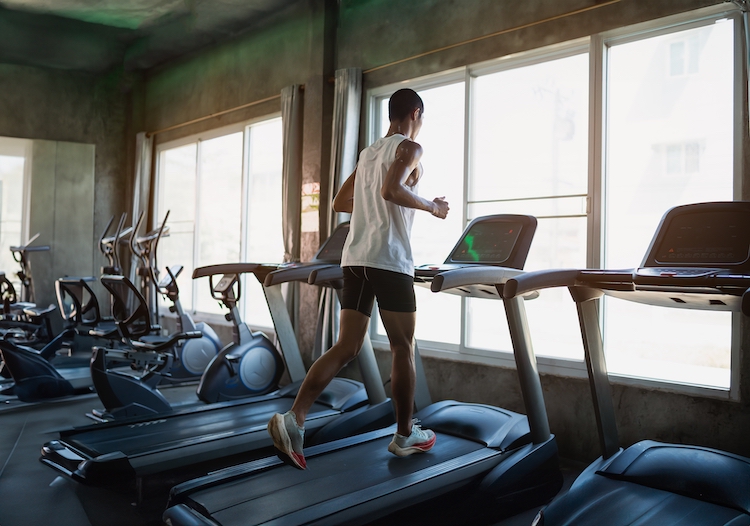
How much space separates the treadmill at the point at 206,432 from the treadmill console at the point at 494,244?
2.61 feet

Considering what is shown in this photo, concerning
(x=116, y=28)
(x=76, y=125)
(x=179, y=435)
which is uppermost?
(x=116, y=28)

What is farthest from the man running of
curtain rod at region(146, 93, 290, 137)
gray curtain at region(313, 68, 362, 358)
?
curtain rod at region(146, 93, 290, 137)

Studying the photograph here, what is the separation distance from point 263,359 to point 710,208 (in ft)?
10.2

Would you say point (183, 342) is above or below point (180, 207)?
below

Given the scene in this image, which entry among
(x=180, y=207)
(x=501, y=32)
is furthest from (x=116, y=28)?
(x=501, y=32)

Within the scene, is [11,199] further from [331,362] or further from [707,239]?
[707,239]

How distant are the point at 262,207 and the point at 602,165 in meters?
3.60

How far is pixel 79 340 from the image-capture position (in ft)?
19.2

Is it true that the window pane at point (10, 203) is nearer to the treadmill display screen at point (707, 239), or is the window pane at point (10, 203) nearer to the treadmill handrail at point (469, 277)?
the treadmill handrail at point (469, 277)

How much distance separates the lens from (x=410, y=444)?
2.73 meters

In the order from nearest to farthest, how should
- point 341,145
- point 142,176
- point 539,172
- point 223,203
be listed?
1. point 539,172
2. point 341,145
3. point 223,203
4. point 142,176

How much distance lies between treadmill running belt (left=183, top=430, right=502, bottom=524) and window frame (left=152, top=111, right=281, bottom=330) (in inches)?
132

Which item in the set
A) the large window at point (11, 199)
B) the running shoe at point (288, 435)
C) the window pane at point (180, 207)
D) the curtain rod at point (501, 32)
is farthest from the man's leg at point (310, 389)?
the large window at point (11, 199)

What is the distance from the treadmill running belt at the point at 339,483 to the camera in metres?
2.15
